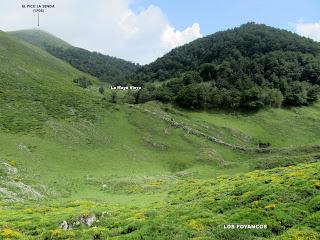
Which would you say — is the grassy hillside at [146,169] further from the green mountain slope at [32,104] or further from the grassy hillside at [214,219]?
the green mountain slope at [32,104]

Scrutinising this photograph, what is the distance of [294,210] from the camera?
2344 cm

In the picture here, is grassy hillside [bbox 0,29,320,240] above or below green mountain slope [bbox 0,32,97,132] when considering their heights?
below

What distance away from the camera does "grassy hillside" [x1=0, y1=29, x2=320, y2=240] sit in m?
25.1

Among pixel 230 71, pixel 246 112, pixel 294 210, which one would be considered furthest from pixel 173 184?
pixel 230 71

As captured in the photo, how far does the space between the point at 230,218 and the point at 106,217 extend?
1000cm

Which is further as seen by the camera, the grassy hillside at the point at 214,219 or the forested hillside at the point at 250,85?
the forested hillside at the point at 250,85

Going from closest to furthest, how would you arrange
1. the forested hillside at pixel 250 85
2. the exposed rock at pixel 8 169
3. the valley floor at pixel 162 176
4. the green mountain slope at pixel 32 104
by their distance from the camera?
the valley floor at pixel 162 176
the exposed rock at pixel 8 169
the green mountain slope at pixel 32 104
the forested hillside at pixel 250 85

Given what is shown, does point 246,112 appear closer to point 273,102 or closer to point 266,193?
point 273,102

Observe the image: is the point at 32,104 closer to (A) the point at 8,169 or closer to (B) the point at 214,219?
(A) the point at 8,169

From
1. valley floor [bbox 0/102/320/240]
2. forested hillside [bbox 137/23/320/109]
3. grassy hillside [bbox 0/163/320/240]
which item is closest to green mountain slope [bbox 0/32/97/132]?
valley floor [bbox 0/102/320/240]

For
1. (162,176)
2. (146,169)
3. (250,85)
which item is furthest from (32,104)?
(250,85)

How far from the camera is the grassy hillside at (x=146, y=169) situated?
82.4ft

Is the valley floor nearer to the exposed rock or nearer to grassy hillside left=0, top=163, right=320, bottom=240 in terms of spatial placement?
grassy hillside left=0, top=163, right=320, bottom=240

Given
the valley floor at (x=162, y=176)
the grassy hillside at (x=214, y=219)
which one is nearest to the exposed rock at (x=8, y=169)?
the valley floor at (x=162, y=176)
